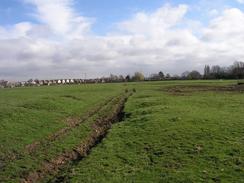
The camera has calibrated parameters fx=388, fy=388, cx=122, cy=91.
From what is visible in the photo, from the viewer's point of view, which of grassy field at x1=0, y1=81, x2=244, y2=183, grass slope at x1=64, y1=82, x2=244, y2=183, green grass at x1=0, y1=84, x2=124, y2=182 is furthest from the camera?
green grass at x1=0, y1=84, x2=124, y2=182

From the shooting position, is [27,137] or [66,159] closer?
[66,159]

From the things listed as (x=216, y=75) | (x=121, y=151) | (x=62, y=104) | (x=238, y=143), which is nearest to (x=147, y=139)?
(x=121, y=151)

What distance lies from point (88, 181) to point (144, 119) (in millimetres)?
14301

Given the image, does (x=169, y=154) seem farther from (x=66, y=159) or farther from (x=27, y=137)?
(x=27, y=137)

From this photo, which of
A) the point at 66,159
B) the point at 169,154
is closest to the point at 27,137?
the point at 66,159

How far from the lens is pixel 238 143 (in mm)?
18562

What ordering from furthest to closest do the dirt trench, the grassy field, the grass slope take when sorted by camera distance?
the dirt trench < the grassy field < the grass slope

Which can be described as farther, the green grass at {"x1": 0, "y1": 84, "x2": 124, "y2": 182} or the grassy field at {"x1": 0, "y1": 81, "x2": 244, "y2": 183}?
the green grass at {"x1": 0, "y1": 84, "x2": 124, "y2": 182}

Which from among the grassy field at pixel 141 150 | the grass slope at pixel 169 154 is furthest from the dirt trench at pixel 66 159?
the grass slope at pixel 169 154

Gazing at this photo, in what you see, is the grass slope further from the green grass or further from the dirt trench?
the green grass

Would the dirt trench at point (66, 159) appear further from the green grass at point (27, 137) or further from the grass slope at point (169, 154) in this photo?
the grass slope at point (169, 154)

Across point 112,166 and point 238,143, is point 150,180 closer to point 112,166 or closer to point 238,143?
point 112,166

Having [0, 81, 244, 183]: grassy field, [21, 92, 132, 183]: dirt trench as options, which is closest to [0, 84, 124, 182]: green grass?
[0, 81, 244, 183]: grassy field

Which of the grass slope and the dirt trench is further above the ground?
the grass slope
